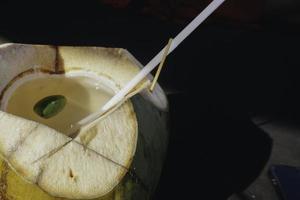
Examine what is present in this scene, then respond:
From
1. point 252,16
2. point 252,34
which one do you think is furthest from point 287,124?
point 252,16

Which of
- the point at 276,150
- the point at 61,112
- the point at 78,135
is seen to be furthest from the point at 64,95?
the point at 276,150

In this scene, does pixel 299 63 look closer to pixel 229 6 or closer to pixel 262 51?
pixel 262 51

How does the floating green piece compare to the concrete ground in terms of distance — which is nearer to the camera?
the floating green piece

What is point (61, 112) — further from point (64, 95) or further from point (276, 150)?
point (276, 150)

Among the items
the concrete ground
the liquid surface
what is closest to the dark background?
the concrete ground

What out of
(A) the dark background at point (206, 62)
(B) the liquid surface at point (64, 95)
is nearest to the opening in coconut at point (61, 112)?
(B) the liquid surface at point (64, 95)

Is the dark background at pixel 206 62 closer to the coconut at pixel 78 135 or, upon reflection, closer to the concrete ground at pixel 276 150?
the concrete ground at pixel 276 150

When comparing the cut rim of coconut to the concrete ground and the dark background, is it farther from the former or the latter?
the concrete ground

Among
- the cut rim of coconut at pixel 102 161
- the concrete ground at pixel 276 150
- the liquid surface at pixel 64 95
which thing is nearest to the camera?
the cut rim of coconut at pixel 102 161
